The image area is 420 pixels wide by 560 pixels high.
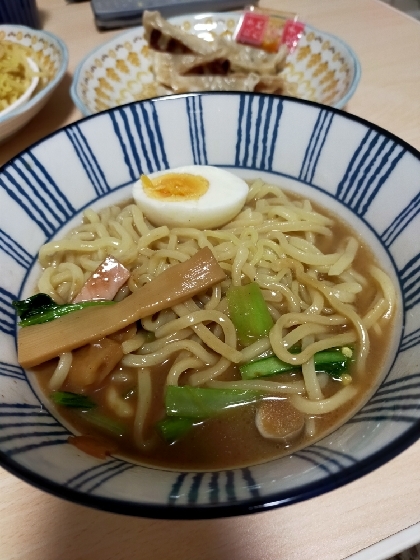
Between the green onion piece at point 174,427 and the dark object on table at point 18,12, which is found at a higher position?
the dark object on table at point 18,12

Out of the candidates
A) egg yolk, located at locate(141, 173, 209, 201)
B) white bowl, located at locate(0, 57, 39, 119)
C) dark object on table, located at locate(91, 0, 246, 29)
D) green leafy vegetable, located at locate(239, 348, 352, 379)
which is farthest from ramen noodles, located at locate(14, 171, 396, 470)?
dark object on table, located at locate(91, 0, 246, 29)

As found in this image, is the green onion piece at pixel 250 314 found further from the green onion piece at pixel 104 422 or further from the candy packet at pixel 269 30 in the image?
the candy packet at pixel 269 30

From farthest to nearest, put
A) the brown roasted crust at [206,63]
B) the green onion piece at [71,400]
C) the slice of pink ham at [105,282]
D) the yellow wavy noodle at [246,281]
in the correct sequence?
the brown roasted crust at [206,63] < the slice of pink ham at [105,282] < the yellow wavy noodle at [246,281] < the green onion piece at [71,400]

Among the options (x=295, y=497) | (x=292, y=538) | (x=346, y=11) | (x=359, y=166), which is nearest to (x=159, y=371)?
(x=292, y=538)

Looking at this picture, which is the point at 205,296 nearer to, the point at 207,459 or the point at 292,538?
the point at 207,459

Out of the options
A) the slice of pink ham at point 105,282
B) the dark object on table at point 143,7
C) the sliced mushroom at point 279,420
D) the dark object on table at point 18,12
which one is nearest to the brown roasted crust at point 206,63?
the dark object on table at point 143,7

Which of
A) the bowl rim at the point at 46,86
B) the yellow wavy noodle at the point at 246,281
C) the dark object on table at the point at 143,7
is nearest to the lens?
the yellow wavy noodle at the point at 246,281

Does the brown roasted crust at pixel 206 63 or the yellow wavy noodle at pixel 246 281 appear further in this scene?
the brown roasted crust at pixel 206 63

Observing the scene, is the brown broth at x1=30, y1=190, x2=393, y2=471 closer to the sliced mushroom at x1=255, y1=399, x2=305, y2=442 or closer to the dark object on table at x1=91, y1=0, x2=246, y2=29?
the sliced mushroom at x1=255, y1=399, x2=305, y2=442
